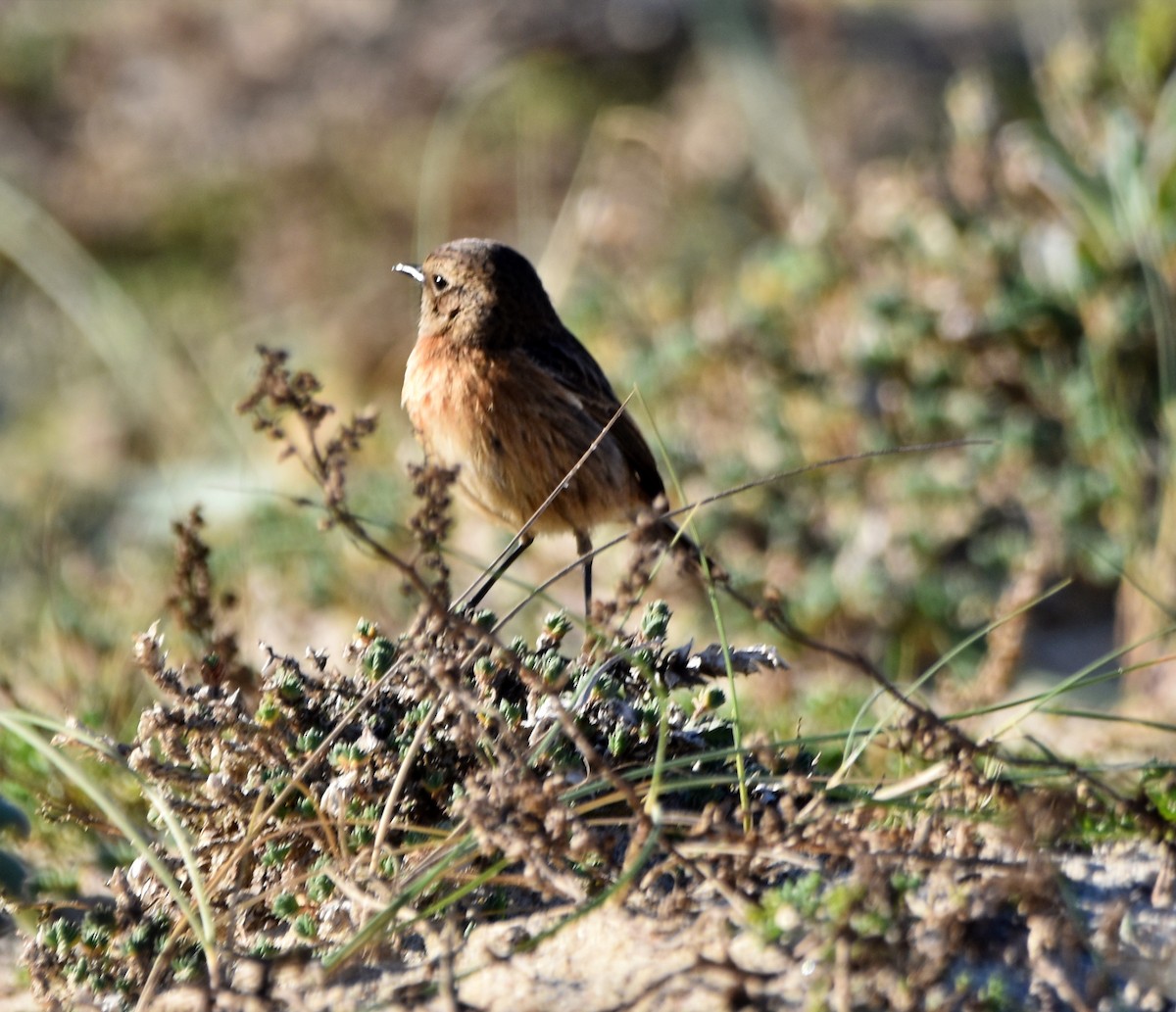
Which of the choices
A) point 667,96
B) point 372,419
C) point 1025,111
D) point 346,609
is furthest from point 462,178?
point 372,419

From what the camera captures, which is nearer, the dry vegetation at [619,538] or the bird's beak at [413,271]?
the dry vegetation at [619,538]

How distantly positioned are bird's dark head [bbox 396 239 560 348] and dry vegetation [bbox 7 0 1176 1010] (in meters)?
0.61

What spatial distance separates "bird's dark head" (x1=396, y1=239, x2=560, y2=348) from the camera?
16.1 feet

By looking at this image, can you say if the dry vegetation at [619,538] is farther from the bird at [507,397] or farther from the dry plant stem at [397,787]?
the bird at [507,397]

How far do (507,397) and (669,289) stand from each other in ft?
13.3

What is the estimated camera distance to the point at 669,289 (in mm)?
8703

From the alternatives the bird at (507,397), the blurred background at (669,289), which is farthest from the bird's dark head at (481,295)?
the blurred background at (669,289)

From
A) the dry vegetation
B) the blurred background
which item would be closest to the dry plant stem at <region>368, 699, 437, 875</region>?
the dry vegetation

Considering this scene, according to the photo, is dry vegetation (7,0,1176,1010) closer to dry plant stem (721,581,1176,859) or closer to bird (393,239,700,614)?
dry plant stem (721,581,1176,859)

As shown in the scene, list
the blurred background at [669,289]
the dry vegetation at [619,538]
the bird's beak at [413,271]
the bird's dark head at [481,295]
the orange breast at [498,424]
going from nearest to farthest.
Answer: the dry vegetation at [619,538]
the orange breast at [498,424]
the bird's dark head at [481,295]
the bird's beak at [413,271]
the blurred background at [669,289]

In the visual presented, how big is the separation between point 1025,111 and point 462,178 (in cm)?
440

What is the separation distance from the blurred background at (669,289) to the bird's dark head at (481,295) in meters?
0.78

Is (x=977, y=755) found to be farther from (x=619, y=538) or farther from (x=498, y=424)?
(x=498, y=424)

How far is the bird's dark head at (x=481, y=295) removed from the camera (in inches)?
193
